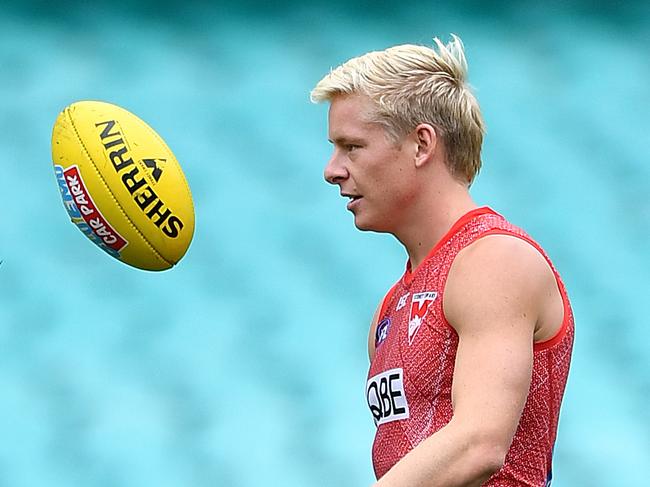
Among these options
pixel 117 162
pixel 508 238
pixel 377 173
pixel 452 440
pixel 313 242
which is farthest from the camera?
pixel 313 242

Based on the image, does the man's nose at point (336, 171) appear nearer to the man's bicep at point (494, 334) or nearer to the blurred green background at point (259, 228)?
the man's bicep at point (494, 334)

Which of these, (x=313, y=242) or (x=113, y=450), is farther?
(x=313, y=242)

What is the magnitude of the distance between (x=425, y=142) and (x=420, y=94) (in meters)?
0.07

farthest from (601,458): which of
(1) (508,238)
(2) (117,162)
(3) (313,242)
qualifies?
(1) (508,238)

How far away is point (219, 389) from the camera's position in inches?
155

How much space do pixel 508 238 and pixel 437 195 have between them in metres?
0.19

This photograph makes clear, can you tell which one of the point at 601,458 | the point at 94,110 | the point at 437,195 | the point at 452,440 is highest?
the point at 94,110

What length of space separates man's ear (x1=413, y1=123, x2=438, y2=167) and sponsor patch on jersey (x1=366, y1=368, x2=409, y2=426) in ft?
1.04

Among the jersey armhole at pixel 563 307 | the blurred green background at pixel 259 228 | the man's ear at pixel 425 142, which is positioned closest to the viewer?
the jersey armhole at pixel 563 307

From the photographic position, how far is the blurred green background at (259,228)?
3.89 metres

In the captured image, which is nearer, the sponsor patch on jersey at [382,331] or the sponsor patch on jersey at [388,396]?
the sponsor patch on jersey at [388,396]

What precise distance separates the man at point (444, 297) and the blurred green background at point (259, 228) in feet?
6.28

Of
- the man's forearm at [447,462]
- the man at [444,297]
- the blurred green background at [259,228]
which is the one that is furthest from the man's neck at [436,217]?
the blurred green background at [259,228]

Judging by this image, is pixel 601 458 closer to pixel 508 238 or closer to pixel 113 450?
pixel 113 450
